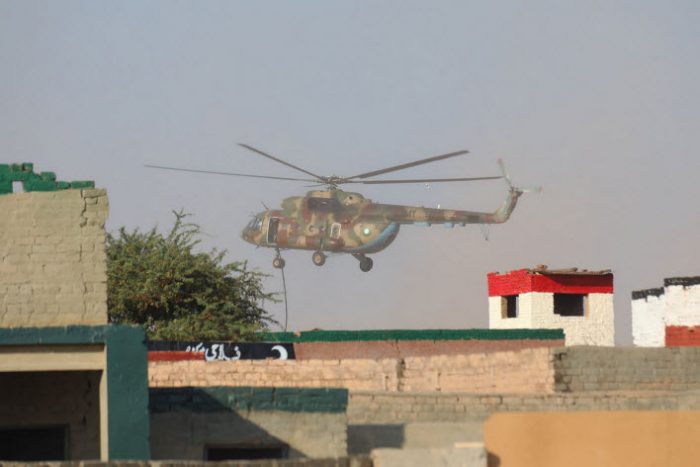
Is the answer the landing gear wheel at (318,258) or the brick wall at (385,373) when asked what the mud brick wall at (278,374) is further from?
the landing gear wheel at (318,258)

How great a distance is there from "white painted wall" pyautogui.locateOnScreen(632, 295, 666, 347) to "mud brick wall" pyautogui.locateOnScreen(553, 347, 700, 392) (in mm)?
16836

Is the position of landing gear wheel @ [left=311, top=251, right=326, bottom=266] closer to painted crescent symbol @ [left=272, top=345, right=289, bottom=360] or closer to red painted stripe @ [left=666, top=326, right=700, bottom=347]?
red painted stripe @ [left=666, top=326, right=700, bottom=347]

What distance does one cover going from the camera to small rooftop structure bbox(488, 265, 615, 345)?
5166 centimetres

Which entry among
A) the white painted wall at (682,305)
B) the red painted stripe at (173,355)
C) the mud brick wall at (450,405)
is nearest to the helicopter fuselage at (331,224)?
the white painted wall at (682,305)

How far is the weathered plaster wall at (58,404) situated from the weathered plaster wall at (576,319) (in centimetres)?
3212

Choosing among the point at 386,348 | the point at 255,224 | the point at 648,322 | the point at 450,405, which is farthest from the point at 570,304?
the point at 255,224

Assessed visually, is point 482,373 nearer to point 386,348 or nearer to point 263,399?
point 386,348

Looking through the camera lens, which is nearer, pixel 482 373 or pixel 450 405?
pixel 450 405

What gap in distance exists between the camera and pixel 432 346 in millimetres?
39000

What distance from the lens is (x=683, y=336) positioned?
44.3m

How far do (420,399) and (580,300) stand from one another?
28111 mm

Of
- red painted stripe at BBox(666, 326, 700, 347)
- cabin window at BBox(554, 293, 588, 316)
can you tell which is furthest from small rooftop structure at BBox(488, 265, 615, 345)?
red painted stripe at BBox(666, 326, 700, 347)

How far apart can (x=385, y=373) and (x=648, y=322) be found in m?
19.4

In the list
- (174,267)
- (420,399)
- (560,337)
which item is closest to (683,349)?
(420,399)
